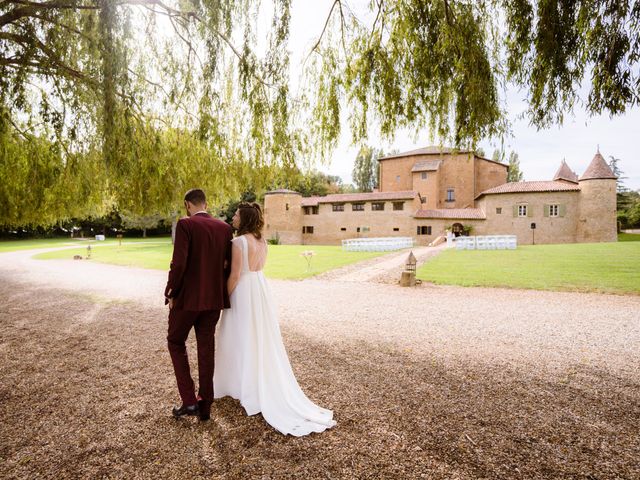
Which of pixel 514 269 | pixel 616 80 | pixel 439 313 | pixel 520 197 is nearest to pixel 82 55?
pixel 616 80

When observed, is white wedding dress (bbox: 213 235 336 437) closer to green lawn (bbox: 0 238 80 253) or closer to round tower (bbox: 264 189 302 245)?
green lawn (bbox: 0 238 80 253)

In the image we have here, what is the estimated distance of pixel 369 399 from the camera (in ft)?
13.0

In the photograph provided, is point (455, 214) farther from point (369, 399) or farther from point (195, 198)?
point (195, 198)

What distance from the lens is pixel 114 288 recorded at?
39.4 ft

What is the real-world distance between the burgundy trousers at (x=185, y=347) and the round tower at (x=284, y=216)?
40819 millimetres

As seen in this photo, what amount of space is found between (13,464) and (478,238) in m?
28.6

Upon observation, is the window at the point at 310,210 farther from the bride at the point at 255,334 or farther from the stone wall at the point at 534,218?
the bride at the point at 255,334

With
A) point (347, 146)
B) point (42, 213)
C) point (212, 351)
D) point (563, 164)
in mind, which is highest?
point (563, 164)

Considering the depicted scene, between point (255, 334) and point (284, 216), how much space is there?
134ft

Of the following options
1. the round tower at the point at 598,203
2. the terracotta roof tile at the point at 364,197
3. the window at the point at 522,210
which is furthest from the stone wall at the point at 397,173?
the round tower at the point at 598,203

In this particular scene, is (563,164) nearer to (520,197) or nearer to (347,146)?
(520,197)

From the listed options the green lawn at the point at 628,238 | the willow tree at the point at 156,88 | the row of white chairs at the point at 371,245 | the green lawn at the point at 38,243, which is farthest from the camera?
the green lawn at the point at 628,238

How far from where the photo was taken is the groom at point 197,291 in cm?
330

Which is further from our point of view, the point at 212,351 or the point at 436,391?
the point at 436,391
